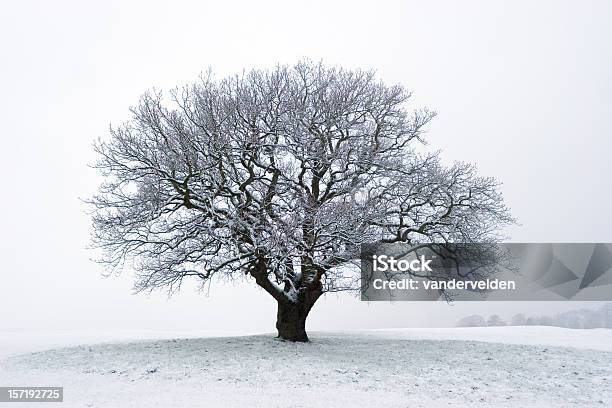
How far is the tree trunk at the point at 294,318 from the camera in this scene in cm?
2091

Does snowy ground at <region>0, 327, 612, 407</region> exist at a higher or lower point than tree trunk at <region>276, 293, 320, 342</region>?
lower

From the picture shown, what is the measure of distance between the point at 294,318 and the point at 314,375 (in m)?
6.96

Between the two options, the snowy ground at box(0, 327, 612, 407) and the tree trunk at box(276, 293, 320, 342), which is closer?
the snowy ground at box(0, 327, 612, 407)

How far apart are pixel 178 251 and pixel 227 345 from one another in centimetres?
375

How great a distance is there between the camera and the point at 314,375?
46.3 ft

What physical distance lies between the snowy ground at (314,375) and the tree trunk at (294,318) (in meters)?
1.29

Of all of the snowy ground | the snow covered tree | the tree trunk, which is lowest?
the snowy ground

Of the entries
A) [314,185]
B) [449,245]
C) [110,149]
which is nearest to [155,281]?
[110,149]

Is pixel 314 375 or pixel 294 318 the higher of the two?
pixel 294 318

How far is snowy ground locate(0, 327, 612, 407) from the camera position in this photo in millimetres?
12242

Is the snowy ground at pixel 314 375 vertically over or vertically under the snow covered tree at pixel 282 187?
under

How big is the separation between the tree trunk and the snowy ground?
4.22 ft

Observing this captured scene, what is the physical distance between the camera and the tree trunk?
2091cm

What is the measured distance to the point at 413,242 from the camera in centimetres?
2116
